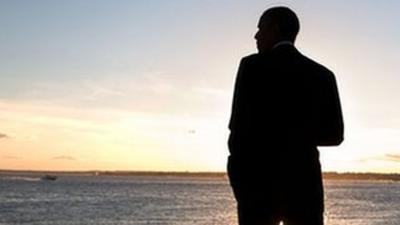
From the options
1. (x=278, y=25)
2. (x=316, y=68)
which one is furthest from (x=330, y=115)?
(x=278, y=25)

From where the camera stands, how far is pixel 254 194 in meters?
3.91

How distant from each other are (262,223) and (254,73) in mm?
661

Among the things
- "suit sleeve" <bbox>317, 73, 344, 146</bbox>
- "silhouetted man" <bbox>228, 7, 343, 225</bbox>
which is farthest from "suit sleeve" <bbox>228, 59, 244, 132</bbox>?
"suit sleeve" <bbox>317, 73, 344, 146</bbox>

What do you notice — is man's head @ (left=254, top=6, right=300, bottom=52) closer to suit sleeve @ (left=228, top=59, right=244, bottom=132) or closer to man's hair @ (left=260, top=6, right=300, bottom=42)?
man's hair @ (left=260, top=6, right=300, bottom=42)

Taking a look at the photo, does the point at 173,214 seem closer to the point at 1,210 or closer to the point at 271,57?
the point at 1,210

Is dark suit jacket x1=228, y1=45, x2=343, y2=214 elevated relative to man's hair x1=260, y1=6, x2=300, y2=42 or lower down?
lower down

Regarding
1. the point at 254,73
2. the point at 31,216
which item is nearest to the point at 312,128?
the point at 254,73

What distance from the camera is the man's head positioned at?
13.2 ft

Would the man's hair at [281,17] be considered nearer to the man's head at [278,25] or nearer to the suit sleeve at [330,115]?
the man's head at [278,25]

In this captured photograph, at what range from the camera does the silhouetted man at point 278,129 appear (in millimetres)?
3902

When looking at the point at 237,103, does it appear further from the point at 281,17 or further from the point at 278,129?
the point at 281,17

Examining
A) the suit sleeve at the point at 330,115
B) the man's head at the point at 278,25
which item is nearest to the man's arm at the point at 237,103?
the man's head at the point at 278,25

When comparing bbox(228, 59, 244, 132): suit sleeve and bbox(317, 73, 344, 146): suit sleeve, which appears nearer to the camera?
bbox(228, 59, 244, 132): suit sleeve

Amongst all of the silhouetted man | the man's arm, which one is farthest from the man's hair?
the man's arm
